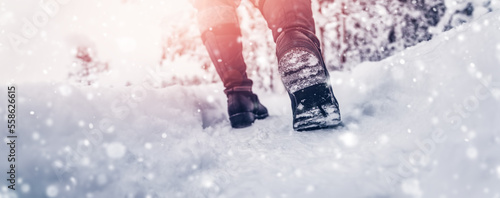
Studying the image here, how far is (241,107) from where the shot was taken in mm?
1269

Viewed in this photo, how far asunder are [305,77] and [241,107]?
1.33 ft

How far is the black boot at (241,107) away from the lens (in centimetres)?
124

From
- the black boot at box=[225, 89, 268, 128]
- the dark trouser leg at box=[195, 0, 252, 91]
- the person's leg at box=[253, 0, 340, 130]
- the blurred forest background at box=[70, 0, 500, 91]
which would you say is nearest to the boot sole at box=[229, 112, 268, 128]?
the black boot at box=[225, 89, 268, 128]

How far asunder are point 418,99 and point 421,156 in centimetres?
38

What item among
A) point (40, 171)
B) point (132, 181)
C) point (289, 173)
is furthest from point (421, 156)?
point (40, 171)

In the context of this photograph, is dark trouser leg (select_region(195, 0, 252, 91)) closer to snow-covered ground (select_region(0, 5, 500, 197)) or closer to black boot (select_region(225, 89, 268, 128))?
black boot (select_region(225, 89, 268, 128))

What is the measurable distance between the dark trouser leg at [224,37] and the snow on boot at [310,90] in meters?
0.40

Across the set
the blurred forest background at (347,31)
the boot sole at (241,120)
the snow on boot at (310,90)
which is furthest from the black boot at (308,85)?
the blurred forest background at (347,31)

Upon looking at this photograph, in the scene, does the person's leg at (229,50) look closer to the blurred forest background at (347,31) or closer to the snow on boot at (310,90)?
the snow on boot at (310,90)

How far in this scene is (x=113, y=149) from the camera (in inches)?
32.7

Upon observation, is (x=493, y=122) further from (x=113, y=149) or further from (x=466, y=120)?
(x=113, y=149)

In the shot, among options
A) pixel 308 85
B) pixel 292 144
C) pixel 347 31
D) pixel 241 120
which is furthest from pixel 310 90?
pixel 347 31

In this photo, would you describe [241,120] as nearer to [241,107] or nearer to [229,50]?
[241,107]

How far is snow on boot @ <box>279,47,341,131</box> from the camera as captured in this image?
0.95m
